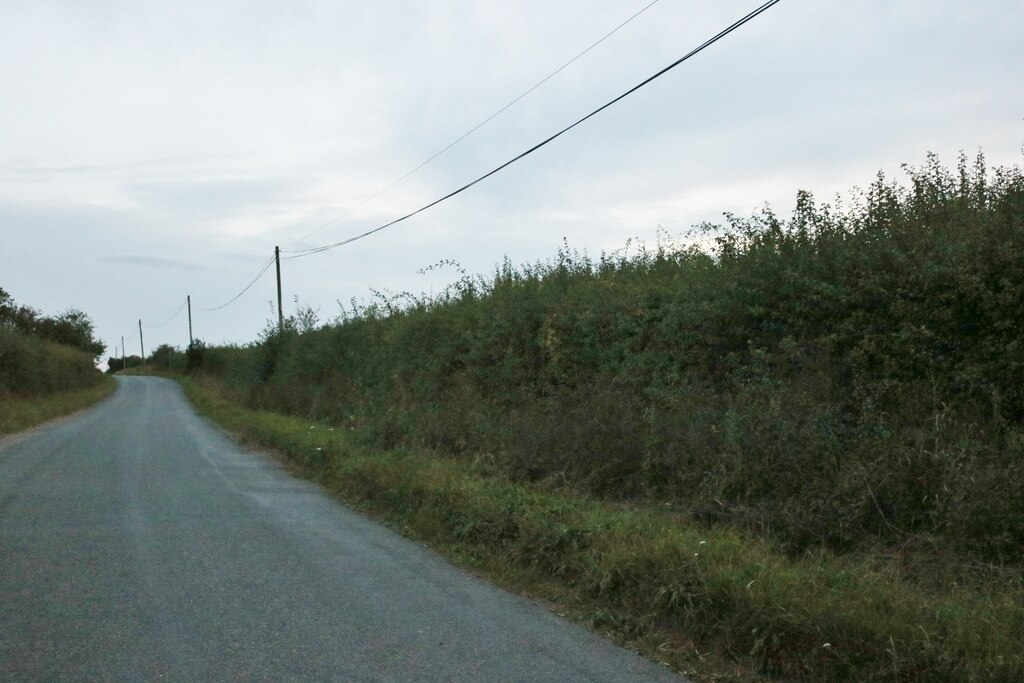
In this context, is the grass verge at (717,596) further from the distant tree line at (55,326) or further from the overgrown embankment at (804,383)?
the distant tree line at (55,326)

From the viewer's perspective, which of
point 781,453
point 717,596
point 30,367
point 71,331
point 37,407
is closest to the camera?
point 717,596

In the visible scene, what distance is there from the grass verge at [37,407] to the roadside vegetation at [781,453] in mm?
15897

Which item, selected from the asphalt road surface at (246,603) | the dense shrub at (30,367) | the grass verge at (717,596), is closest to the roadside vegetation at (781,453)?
the grass verge at (717,596)

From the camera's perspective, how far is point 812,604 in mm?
5672

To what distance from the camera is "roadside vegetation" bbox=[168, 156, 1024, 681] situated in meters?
5.86

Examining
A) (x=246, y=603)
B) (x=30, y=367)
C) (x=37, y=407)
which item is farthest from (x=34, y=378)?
(x=246, y=603)

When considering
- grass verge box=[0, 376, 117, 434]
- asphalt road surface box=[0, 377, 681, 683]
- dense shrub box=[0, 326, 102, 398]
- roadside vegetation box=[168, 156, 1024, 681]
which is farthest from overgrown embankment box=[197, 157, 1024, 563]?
dense shrub box=[0, 326, 102, 398]

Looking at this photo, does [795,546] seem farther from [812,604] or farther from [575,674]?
[575,674]

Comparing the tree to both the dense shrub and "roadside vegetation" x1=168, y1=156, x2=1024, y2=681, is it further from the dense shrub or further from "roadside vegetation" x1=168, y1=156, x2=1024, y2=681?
"roadside vegetation" x1=168, y1=156, x2=1024, y2=681

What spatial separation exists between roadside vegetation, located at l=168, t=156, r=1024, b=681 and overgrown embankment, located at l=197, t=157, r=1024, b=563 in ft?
0.09

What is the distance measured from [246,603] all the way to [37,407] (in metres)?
30.8

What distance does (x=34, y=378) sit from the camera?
129ft

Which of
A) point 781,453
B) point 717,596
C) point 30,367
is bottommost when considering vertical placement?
point 717,596

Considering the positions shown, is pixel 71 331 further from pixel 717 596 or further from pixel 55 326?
pixel 717 596
